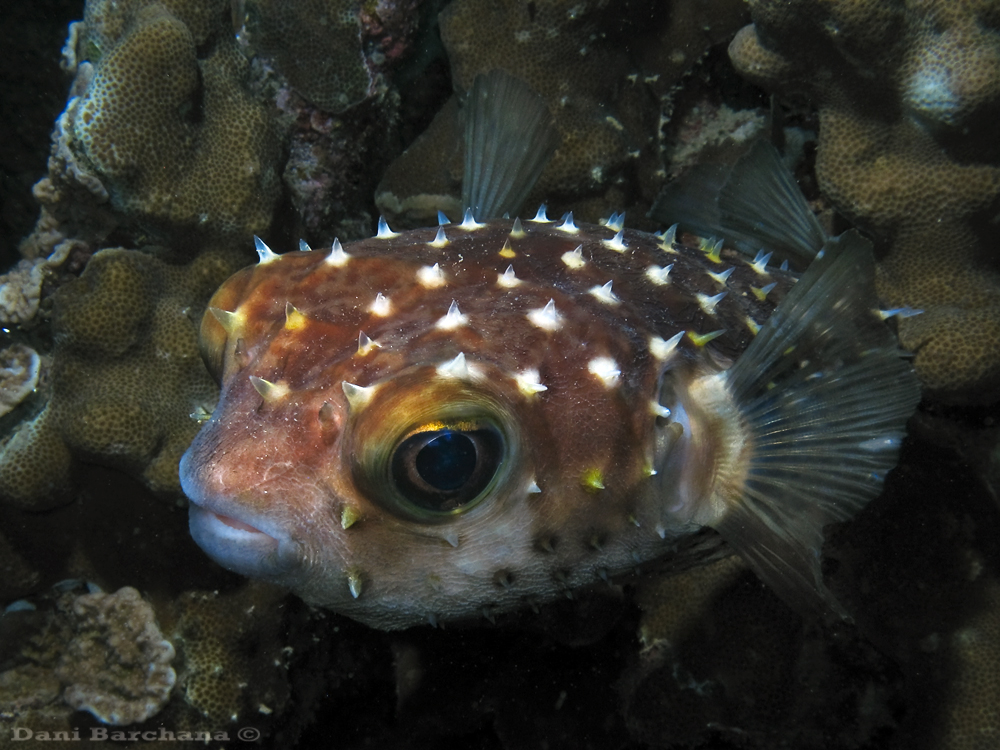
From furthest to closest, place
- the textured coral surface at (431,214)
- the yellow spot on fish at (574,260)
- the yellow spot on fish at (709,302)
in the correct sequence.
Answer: the textured coral surface at (431,214)
the yellow spot on fish at (709,302)
the yellow spot on fish at (574,260)

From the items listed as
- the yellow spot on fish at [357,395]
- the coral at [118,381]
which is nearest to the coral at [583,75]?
the coral at [118,381]

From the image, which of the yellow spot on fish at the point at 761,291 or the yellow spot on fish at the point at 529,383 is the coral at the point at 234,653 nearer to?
the yellow spot on fish at the point at 529,383

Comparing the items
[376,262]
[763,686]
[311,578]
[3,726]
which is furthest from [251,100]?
[763,686]

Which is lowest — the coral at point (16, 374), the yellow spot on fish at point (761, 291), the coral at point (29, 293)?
the coral at point (16, 374)

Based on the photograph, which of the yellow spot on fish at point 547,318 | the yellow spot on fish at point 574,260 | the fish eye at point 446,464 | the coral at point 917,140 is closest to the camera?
A: the fish eye at point 446,464

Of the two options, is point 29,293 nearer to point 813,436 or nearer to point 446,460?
point 446,460

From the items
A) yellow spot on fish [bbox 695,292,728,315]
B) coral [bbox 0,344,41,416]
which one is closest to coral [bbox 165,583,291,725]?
coral [bbox 0,344,41,416]

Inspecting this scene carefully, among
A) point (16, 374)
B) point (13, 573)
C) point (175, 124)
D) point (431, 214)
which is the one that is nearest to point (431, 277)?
point (431, 214)
